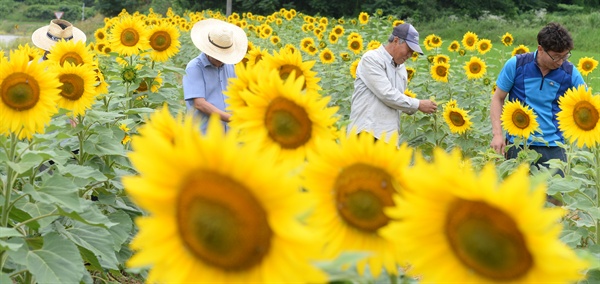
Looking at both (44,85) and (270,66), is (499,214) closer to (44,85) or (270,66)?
(270,66)

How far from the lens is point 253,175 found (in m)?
0.89

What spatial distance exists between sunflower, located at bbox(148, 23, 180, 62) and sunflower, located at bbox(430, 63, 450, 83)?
8.92ft

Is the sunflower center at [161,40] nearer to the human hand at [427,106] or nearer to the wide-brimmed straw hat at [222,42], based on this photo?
the wide-brimmed straw hat at [222,42]

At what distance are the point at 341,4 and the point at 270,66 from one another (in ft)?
90.1

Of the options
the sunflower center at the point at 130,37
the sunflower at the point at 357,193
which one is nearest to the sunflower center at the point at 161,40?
the sunflower center at the point at 130,37

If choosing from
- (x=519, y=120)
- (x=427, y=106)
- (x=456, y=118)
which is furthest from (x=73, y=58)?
(x=456, y=118)

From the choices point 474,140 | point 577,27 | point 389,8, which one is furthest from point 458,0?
point 474,140

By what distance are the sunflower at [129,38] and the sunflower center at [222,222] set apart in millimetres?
4375

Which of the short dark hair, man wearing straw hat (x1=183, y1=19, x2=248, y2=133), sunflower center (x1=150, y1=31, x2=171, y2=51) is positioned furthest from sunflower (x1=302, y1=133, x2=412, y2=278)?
sunflower center (x1=150, y1=31, x2=171, y2=51)

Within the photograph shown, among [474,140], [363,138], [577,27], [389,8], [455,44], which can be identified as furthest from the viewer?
[389,8]

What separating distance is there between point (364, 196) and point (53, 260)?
163cm

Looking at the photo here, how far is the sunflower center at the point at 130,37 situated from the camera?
5207mm

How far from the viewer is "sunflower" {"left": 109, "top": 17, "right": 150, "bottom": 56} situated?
5.20 metres

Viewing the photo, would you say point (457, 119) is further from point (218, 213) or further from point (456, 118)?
point (218, 213)
